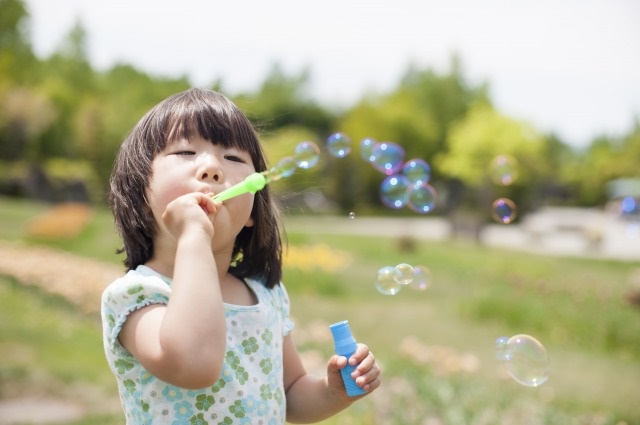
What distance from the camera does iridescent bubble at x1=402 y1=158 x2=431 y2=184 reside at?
2.92 m

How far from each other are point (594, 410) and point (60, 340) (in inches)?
168

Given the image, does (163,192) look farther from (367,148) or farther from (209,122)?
(367,148)

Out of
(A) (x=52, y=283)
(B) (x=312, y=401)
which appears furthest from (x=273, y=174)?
(A) (x=52, y=283)

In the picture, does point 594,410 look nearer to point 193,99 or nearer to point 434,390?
point 434,390

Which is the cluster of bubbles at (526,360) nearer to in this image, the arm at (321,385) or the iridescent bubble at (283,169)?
the arm at (321,385)

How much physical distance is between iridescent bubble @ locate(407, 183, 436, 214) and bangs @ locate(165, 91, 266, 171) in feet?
4.54

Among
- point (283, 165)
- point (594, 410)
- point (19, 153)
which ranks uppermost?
point (19, 153)

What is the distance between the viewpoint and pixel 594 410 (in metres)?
4.40

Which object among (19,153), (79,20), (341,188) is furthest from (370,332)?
(79,20)

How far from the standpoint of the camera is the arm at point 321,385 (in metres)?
1.50

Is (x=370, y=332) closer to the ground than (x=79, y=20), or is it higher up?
closer to the ground

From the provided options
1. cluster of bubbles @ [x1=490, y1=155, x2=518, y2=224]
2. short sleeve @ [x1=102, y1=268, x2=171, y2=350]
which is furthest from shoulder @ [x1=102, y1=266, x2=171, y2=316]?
cluster of bubbles @ [x1=490, y1=155, x2=518, y2=224]

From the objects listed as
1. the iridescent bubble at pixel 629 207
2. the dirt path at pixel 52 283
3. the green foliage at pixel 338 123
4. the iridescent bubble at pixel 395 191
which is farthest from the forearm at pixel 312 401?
the green foliage at pixel 338 123

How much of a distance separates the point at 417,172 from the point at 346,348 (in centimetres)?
156
